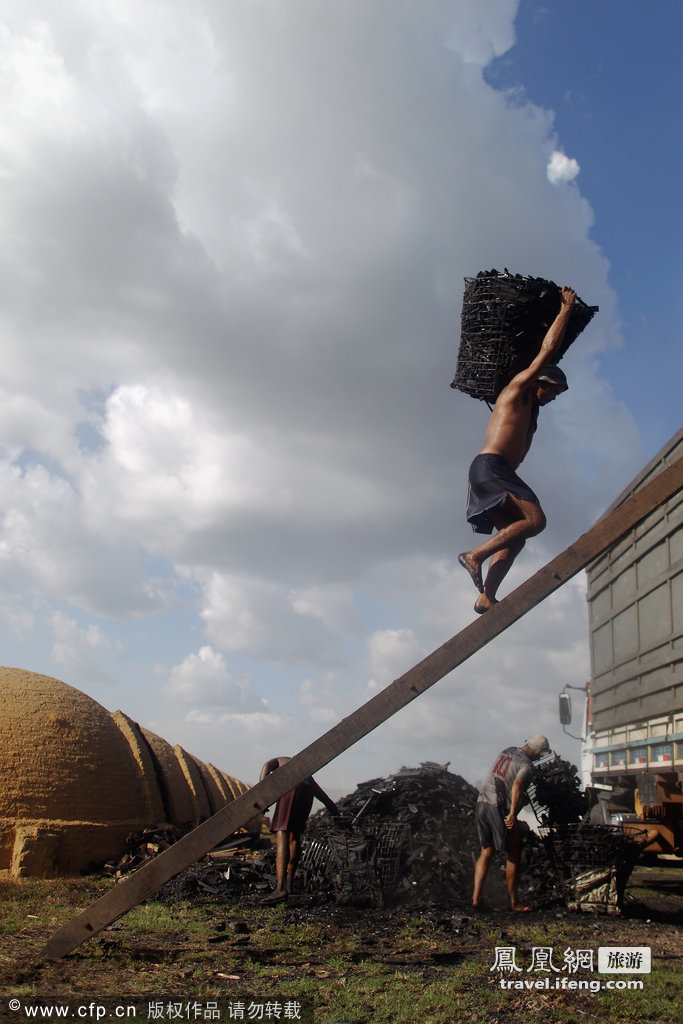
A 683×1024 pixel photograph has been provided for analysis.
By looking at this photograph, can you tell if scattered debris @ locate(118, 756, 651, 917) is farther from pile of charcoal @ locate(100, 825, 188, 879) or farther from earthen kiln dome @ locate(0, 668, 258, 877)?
earthen kiln dome @ locate(0, 668, 258, 877)

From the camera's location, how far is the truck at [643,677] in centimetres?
823

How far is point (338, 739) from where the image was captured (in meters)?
3.56

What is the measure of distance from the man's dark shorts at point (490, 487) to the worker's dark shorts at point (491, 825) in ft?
13.1

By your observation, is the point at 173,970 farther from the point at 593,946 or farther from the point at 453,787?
the point at 453,787

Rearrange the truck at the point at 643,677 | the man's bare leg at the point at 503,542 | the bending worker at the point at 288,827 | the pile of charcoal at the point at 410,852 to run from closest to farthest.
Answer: the man's bare leg at the point at 503,542, the bending worker at the point at 288,827, the pile of charcoal at the point at 410,852, the truck at the point at 643,677

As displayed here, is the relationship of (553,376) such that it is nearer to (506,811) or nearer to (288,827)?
(506,811)

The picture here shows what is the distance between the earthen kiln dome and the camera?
28.7 feet

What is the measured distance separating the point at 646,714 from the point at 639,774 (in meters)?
0.76

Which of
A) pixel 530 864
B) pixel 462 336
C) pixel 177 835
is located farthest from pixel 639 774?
pixel 462 336

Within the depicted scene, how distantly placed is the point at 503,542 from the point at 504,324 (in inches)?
47.7

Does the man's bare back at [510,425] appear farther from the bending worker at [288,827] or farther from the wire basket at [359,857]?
the wire basket at [359,857]

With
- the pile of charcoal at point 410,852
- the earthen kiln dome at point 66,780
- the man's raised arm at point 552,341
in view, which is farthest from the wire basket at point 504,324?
the earthen kiln dome at point 66,780

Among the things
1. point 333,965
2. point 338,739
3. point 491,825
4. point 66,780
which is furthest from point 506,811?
point 66,780

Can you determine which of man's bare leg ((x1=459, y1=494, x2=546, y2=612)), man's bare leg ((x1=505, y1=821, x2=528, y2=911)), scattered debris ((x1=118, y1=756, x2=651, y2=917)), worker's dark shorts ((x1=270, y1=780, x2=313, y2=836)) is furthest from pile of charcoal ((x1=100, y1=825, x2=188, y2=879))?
man's bare leg ((x1=459, y1=494, x2=546, y2=612))
